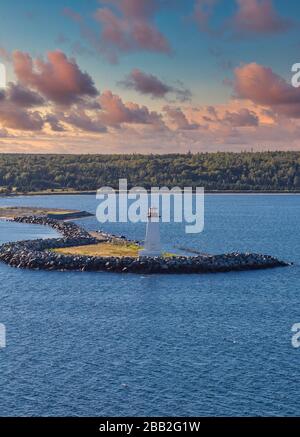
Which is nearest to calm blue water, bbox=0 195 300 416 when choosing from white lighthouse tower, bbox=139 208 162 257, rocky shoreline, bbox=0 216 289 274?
rocky shoreline, bbox=0 216 289 274

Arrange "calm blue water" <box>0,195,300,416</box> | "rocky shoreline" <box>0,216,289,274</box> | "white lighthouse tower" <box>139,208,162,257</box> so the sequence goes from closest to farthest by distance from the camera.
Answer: "calm blue water" <box>0,195,300,416</box> → "rocky shoreline" <box>0,216,289,274</box> → "white lighthouse tower" <box>139,208,162,257</box>

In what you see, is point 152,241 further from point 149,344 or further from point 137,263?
point 149,344

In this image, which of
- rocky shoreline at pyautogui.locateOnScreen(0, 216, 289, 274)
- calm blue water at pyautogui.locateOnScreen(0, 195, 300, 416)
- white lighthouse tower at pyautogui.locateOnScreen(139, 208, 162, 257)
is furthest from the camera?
white lighthouse tower at pyautogui.locateOnScreen(139, 208, 162, 257)

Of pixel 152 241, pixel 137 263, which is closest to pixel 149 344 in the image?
pixel 137 263

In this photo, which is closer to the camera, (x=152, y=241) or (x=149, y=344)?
(x=149, y=344)

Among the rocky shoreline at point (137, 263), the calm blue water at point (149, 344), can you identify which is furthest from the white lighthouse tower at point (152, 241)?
the calm blue water at point (149, 344)

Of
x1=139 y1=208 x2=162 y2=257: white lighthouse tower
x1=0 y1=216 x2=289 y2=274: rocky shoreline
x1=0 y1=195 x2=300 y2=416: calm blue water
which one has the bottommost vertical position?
x1=0 y1=195 x2=300 y2=416: calm blue water

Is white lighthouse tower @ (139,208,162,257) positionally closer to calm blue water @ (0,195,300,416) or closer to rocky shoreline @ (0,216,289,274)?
rocky shoreline @ (0,216,289,274)
